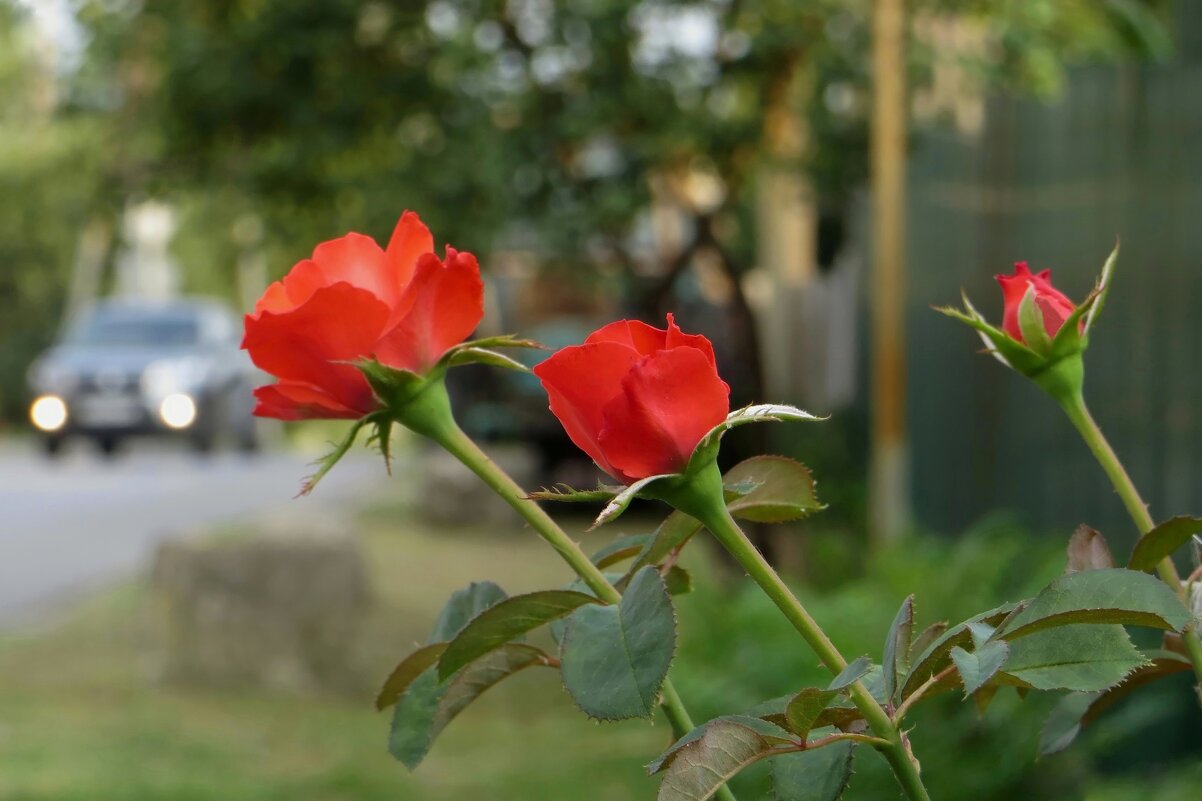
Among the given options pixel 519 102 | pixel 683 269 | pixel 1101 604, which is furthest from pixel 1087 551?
pixel 683 269

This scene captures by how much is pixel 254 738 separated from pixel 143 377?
1104cm

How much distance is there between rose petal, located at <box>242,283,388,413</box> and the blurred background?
102 inches

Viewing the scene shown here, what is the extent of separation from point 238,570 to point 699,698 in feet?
14.2

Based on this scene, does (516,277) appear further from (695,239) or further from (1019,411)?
(1019,411)

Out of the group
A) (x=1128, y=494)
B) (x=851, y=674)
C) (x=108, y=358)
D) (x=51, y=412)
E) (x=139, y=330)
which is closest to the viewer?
(x=851, y=674)

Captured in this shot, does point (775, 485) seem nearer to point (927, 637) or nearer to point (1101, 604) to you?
point (927, 637)

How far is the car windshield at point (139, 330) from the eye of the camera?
18.5 meters

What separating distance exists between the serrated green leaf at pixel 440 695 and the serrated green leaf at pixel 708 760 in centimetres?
13

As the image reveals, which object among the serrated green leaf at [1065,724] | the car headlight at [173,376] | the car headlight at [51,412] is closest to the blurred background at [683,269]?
the serrated green leaf at [1065,724]

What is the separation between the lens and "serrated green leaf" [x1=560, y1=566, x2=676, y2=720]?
0.56 metres

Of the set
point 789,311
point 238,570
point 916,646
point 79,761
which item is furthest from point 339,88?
point 916,646

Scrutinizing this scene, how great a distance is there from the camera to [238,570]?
8195 mm

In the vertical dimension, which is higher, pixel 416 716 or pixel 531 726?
pixel 416 716

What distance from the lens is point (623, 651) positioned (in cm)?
59
